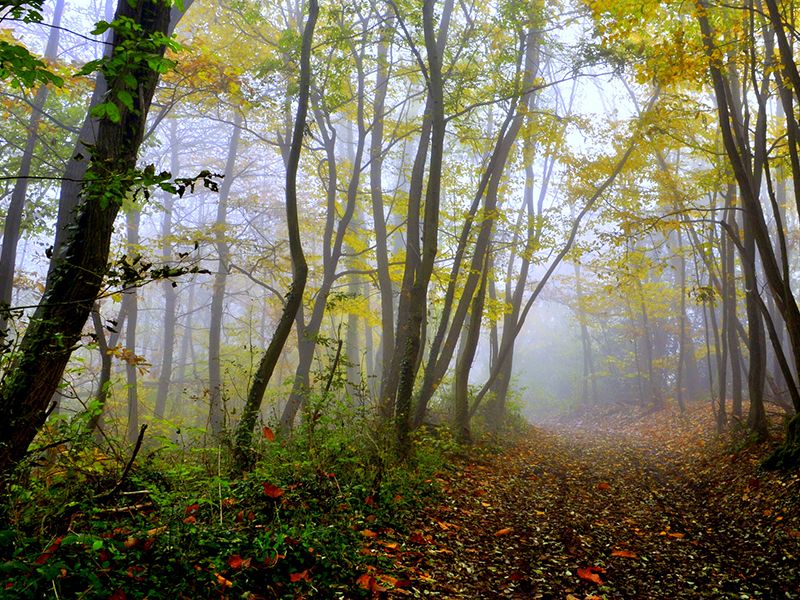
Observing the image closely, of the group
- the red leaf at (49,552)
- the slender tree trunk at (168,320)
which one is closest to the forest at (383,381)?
the red leaf at (49,552)

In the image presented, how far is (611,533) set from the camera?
5375 millimetres

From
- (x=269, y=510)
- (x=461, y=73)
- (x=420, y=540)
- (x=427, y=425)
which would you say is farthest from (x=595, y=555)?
(x=461, y=73)

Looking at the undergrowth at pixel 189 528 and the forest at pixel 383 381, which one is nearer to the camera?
the undergrowth at pixel 189 528

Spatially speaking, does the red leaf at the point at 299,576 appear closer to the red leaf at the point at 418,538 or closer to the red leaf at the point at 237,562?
the red leaf at the point at 237,562

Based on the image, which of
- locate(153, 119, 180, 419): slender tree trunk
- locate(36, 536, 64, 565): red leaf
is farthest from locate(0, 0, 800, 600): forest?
locate(153, 119, 180, 419): slender tree trunk

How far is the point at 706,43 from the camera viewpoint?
7.24m

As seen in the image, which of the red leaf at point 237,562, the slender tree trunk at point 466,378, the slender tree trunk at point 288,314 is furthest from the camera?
the slender tree trunk at point 466,378

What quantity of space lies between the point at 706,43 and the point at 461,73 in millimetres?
3927

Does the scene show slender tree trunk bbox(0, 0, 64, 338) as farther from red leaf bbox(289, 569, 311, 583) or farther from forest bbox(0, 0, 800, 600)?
red leaf bbox(289, 569, 311, 583)

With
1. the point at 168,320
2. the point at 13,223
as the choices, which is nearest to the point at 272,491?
the point at 13,223

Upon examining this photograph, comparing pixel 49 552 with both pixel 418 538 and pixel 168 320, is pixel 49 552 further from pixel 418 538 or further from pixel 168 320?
pixel 168 320

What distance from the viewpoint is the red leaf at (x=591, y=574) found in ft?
13.4

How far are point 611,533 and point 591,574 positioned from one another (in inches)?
52.9

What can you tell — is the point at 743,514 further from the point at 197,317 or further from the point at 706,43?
the point at 197,317
